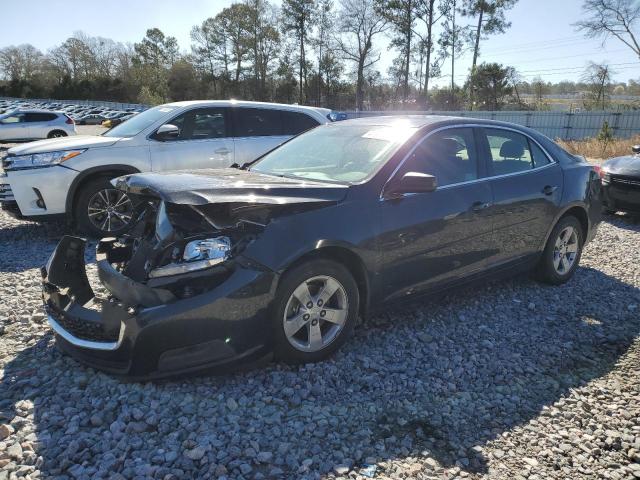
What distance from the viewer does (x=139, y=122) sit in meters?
6.71

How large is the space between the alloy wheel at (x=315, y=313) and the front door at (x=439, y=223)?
A: 405mm

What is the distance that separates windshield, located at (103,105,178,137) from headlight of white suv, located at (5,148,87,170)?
803mm

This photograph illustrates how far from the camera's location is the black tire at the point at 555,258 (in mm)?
4773

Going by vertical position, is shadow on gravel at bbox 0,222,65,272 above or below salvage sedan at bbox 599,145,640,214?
below

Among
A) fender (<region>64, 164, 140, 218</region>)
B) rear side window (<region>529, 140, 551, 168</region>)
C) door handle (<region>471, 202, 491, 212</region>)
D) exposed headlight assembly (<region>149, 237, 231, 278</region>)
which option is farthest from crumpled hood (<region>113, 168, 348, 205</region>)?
fender (<region>64, 164, 140, 218</region>)

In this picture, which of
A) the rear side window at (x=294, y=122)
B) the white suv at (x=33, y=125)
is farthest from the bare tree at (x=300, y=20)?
the rear side window at (x=294, y=122)

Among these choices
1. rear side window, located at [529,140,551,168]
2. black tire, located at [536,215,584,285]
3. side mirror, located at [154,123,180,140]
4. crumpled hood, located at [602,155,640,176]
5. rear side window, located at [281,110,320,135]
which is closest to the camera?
rear side window, located at [529,140,551,168]

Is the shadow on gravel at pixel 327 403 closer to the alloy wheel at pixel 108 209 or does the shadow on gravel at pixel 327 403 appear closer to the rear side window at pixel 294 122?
the alloy wheel at pixel 108 209

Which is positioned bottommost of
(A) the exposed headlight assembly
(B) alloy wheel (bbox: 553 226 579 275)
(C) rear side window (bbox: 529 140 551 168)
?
(B) alloy wheel (bbox: 553 226 579 275)

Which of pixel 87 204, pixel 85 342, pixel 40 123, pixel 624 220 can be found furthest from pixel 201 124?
pixel 40 123

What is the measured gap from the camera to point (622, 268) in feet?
18.4

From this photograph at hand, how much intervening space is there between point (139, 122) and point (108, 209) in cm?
138

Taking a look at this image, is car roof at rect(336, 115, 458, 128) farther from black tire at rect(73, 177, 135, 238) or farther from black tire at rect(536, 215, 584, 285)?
black tire at rect(73, 177, 135, 238)

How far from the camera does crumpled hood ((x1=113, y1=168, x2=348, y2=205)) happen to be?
281cm
